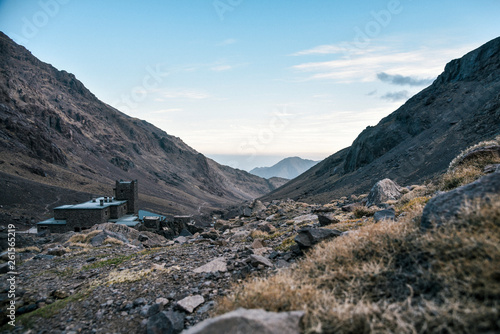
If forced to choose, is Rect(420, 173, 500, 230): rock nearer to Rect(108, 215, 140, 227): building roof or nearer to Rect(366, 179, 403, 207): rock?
Rect(366, 179, 403, 207): rock

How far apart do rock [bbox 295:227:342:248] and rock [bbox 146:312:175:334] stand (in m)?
3.41

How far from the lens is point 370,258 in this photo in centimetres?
417

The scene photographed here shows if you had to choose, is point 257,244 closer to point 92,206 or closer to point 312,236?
point 312,236

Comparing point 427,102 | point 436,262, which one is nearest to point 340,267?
point 436,262

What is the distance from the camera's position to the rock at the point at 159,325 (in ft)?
15.2

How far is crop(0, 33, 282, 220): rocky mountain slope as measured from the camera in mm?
76875

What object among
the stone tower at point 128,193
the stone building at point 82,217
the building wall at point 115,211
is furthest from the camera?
the stone tower at point 128,193

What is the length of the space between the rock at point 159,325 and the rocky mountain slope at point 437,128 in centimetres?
3522

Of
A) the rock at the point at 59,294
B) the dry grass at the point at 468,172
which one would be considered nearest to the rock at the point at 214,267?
the rock at the point at 59,294

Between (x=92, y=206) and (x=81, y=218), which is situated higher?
(x=92, y=206)

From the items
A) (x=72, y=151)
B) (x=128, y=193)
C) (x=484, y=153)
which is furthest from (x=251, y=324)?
(x=72, y=151)

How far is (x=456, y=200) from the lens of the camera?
14.0 ft

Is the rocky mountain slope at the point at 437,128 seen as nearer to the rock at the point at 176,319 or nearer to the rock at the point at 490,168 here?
the rock at the point at 490,168

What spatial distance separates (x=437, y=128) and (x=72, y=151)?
125 meters
